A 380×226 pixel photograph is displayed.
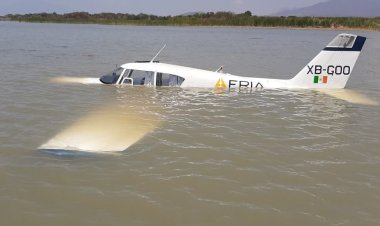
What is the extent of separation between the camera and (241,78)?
14.9m

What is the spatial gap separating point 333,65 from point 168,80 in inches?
237

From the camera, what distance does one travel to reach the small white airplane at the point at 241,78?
47.2 feet

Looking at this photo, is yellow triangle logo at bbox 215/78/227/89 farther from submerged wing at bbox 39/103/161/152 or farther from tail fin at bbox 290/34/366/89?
submerged wing at bbox 39/103/161/152

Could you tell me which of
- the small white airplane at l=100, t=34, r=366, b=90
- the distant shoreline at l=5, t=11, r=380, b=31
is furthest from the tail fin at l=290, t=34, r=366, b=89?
the distant shoreline at l=5, t=11, r=380, b=31

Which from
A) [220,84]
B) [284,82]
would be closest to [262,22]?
[284,82]

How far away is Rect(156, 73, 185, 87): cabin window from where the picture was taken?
48.4 feet

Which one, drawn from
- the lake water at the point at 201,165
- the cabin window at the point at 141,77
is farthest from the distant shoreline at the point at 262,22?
the lake water at the point at 201,165

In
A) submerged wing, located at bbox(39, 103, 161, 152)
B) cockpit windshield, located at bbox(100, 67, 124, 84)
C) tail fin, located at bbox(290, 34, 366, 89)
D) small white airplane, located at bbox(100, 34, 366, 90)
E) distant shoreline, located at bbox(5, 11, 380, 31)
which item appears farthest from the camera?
distant shoreline, located at bbox(5, 11, 380, 31)

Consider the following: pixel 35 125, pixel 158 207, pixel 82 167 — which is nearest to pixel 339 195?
pixel 158 207

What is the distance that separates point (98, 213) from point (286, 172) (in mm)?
3445

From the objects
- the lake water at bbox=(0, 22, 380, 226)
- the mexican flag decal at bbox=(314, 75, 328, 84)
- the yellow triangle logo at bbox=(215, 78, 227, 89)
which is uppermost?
the mexican flag decal at bbox=(314, 75, 328, 84)

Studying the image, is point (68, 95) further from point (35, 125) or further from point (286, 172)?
point (286, 172)

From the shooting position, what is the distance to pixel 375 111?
12.4m

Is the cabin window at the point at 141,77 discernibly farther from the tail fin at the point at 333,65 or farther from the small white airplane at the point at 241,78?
the tail fin at the point at 333,65
